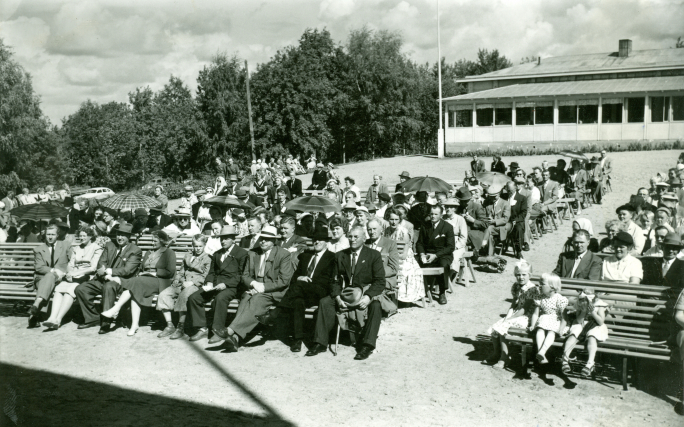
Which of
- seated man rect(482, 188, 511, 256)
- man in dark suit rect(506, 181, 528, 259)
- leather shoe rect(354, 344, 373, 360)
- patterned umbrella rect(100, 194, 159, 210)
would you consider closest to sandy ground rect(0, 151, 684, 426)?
leather shoe rect(354, 344, 373, 360)

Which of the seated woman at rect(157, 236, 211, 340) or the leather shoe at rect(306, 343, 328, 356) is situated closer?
the leather shoe at rect(306, 343, 328, 356)

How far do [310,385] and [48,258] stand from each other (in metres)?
4.81

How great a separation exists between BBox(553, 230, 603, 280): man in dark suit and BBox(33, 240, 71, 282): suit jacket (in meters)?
6.55

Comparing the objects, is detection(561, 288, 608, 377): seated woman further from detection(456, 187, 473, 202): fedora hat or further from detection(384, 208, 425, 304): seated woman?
detection(456, 187, 473, 202): fedora hat

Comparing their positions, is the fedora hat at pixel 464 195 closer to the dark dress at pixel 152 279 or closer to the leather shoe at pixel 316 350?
the leather shoe at pixel 316 350

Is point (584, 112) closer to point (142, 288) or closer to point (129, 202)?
point (129, 202)

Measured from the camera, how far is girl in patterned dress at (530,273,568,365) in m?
6.35

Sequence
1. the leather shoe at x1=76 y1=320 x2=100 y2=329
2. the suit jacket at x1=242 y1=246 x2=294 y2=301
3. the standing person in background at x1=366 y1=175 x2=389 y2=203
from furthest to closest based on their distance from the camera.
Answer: the standing person in background at x1=366 y1=175 x2=389 y2=203 < the leather shoe at x1=76 y1=320 x2=100 y2=329 < the suit jacket at x1=242 y1=246 x2=294 y2=301

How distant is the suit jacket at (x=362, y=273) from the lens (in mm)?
7660

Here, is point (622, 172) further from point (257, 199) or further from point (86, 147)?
point (86, 147)

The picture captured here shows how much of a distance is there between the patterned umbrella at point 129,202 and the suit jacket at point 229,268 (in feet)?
14.9

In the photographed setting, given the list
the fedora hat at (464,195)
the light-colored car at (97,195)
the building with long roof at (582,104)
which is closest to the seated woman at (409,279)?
the fedora hat at (464,195)

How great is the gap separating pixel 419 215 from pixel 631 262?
4.18 metres

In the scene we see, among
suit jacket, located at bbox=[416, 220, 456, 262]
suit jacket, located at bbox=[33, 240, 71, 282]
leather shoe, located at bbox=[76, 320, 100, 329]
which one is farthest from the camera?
suit jacket, located at bbox=[416, 220, 456, 262]
